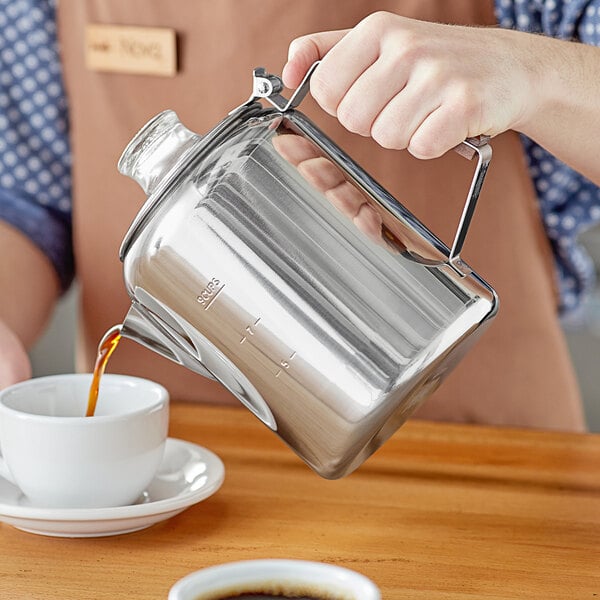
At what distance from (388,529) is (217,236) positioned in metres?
0.25

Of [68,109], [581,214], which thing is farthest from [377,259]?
[68,109]

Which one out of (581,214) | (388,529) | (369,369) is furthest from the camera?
(581,214)

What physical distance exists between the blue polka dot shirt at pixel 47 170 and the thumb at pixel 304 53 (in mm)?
444

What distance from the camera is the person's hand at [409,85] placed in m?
0.60

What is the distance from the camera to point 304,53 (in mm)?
632

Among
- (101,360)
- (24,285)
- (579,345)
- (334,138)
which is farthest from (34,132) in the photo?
(579,345)

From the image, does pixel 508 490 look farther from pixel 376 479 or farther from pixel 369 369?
pixel 369 369

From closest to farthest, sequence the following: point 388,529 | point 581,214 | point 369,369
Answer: point 369,369, point 388,529, point 581,214

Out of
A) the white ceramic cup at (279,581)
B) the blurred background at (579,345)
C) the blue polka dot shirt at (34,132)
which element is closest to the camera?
the white ceramic cup at (279,581)

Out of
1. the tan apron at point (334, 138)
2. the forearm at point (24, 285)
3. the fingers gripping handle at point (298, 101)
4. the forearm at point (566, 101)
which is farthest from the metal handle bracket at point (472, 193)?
the forearm at point (24, 285)

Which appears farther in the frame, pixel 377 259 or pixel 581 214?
pixel 581 214

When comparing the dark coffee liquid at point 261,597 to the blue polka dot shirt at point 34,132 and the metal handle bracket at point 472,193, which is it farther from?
the blue polka dot shirt at point 34,132

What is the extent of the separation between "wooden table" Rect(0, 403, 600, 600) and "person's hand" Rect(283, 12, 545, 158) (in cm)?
25

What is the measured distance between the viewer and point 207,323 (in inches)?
23.0
